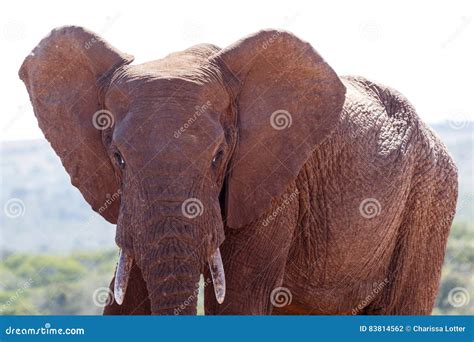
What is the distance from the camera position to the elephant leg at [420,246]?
31.3 ft

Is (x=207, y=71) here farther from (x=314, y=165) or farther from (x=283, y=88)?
(x=314, y=165)

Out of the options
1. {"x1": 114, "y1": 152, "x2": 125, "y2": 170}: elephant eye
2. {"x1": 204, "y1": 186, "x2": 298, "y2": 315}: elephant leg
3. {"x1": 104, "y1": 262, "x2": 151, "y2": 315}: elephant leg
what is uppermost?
{"x1": 114, "y1": 152, "x2": 125, "y2": 170}: elephant eye

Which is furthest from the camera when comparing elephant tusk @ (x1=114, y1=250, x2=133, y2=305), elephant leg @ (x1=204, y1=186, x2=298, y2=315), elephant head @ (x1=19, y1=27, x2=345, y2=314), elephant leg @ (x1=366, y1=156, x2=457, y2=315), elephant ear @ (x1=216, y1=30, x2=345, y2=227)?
elephant leg @ (x1=366, y1=156, x2=457, y2=315)

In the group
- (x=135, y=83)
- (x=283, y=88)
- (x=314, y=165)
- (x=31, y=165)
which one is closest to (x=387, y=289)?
(x=314, y=165)

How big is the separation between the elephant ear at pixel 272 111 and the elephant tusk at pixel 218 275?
1.27 ft

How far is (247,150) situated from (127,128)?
80 centimetres

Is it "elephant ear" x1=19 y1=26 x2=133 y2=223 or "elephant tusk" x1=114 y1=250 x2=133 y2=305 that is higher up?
"elephant ear" x1=19 y1=26 x2=133 y2=223

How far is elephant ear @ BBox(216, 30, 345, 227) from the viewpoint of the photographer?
8031mm

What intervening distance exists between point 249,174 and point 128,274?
895mm

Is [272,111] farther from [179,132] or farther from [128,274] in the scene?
[128,274]

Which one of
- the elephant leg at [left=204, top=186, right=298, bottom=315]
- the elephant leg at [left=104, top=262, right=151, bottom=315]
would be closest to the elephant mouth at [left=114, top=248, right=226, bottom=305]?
the elephant leg at [left=204, top=186, right=298, bottom=315]

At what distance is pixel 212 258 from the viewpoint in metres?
7.59

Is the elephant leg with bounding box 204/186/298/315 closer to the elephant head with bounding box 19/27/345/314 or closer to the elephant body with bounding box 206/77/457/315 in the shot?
the elephant body with bounding box 206/77/457/315

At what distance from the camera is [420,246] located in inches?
380
